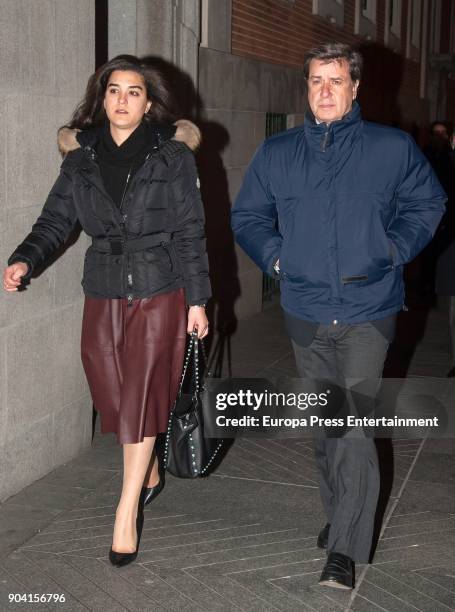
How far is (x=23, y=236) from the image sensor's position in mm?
5656

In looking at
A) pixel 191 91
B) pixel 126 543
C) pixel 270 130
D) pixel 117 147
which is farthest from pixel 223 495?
pixel 270 130

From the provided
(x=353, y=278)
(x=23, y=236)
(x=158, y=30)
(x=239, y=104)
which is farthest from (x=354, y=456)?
(x=239, y=104)

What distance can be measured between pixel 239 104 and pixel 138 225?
23.9ft

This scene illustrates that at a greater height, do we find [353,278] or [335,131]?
[335,131]

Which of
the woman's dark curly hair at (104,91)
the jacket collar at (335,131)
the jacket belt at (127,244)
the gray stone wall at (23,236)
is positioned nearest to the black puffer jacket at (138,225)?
the jacket belt at (127,244)

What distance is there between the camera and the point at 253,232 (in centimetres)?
493

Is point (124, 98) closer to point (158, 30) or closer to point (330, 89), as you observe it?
point (330, 89)

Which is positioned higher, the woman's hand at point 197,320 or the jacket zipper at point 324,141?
the jacket zipper at point 324,141

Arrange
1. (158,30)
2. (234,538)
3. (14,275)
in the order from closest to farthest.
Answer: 1. (14,275)
2. (234,538)
3. (158,30)

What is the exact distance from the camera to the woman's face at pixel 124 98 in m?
4.86

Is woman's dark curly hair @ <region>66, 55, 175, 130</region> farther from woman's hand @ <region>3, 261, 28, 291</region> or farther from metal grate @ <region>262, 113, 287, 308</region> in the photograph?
metal grate @ <region>262, 113, 287, 308</region>

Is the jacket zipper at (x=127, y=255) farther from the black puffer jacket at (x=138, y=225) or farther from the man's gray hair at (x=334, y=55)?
the man's gray hair at (x=334, y=55)

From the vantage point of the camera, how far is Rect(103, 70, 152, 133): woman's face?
15.9 ft

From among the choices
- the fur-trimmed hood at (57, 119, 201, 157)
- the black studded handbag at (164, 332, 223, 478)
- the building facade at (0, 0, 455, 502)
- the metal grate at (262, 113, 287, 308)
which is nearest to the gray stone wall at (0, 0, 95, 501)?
the building facade at (0, 0, 455, 502)
